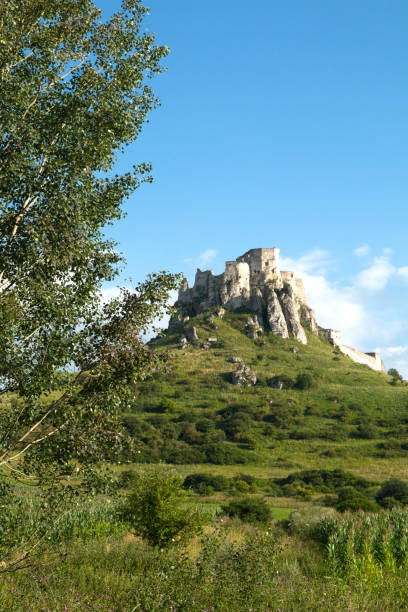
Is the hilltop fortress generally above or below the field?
above

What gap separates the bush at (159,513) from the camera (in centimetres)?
1608

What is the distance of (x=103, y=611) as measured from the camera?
9.34 m

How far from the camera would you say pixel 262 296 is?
487 ft

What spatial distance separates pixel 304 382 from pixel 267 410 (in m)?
16.4

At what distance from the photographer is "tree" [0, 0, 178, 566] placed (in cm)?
941

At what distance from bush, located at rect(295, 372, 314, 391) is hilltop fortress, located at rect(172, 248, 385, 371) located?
1231 inches

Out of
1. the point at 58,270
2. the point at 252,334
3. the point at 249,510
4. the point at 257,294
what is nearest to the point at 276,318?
the point at 252,334

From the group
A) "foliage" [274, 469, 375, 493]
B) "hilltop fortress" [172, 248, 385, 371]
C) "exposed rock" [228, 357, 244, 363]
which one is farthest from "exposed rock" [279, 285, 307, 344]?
"foliage" [274, 469, 375, 493]

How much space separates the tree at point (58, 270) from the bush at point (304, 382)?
9969 centimetres

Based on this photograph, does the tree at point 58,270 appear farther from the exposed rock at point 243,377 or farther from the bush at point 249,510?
the exposed rock at point 243,377

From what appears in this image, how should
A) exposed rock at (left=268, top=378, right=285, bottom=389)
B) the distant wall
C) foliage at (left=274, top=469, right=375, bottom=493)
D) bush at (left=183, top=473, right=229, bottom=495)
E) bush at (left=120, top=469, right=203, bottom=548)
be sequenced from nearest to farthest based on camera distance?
1. bush at (left=120, top=469, right=203, bottom=548)
2. bush at (left=183, top=473, right=229, bottom=495)
3. foliage at (left=274, top=469, right=375, bottom=493)
4. exposed rock at (left=268, top=378, right=285, bottom=389)
5. the distant wall

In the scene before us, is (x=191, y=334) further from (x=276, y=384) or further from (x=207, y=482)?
(x=207, y=482)

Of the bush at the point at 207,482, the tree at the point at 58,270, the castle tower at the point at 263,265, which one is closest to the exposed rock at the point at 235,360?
the castle tower at the point at 263,265

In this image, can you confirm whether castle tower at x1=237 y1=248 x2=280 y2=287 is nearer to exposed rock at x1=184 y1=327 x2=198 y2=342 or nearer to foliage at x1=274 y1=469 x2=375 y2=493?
exposed rock at x1=184 y1=327 x2=198 y2=342
